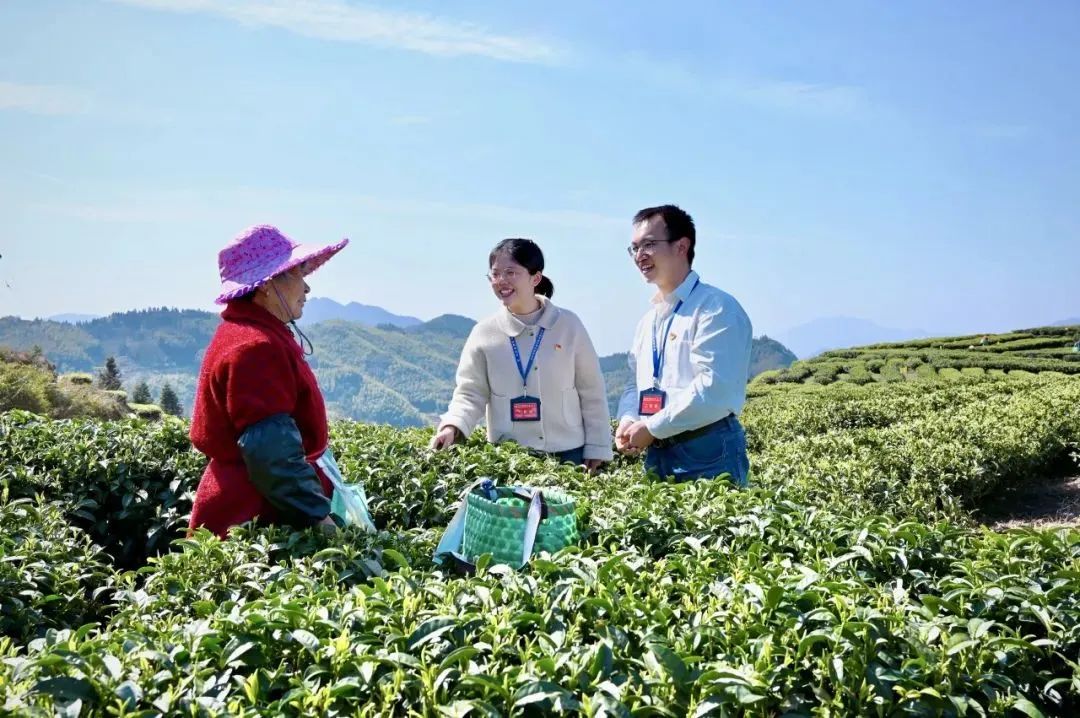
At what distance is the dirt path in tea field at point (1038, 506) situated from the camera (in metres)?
7.63

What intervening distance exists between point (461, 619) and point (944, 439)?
22.9 feet

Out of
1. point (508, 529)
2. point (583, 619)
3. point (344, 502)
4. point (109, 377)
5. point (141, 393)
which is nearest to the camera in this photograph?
point (583, 619)

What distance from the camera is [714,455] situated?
4312 millimetres

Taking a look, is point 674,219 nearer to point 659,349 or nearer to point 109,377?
point 659,349

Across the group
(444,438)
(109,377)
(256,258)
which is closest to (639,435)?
(444,438)

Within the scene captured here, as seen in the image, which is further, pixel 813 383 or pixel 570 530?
pixel 813 383

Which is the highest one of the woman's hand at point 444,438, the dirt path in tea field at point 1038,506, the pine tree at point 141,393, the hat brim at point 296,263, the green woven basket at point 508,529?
the hat brim at point 296,263

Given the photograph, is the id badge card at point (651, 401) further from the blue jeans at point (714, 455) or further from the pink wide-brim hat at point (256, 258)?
the pink wide-brim hat at point (256, 258)

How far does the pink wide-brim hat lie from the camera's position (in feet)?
10.7

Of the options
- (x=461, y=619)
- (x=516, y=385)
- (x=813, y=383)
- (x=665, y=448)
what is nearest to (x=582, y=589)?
(x=461, y=619)

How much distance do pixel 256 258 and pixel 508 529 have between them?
4.76 ft

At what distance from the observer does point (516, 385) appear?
5082 millimetres

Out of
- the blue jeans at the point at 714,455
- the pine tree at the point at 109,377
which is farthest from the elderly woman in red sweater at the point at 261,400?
the pine tree at the point at 109,377

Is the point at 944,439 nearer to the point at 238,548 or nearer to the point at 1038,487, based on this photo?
the point at 1038,487
